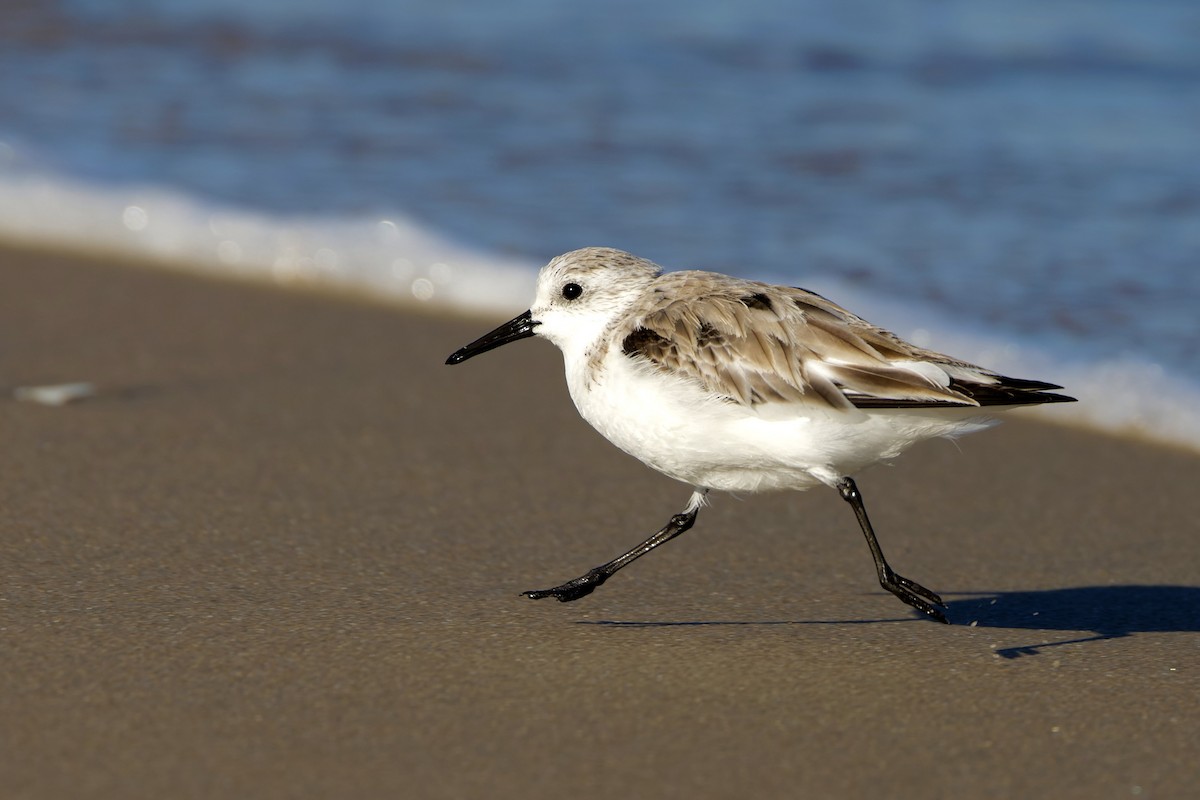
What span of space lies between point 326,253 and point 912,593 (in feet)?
12.7

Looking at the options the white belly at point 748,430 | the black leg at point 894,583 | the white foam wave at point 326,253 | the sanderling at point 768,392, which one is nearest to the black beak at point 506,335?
the sanderling at point 768,392

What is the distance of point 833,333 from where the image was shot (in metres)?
3.60

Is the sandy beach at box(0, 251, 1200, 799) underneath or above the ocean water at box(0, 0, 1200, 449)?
underneath

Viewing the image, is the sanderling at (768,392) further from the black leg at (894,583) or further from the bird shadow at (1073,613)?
the bird shadow at (1073,613)

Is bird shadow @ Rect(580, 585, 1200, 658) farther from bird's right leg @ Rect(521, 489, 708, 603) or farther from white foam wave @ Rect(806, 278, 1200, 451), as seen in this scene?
white foam wave @ Rect(806, 278, 1200, 451)

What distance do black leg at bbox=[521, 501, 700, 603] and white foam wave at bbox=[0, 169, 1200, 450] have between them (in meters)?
2.34

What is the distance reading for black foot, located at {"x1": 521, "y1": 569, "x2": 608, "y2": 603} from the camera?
3805 mm

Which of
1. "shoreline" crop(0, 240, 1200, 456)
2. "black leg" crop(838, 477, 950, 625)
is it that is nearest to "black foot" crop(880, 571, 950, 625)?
"black leg" crop(838, 477, 950, 625)

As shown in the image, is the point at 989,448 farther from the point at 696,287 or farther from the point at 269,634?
the point at 269,634

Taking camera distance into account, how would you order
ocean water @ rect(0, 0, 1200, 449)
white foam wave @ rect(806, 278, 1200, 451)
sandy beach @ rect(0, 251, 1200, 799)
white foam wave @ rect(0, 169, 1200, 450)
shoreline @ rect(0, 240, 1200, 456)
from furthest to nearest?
1. ocean water @ rect(0, 0, 1200, 449)
2. shoreline @ rect(0, 240, 1200, 456)
3. white foam wave @ rect(0, 169, 1200, 450)
4. white foam wave @ rect(806, 278, 1200, 451)
5. sandy beach @ rect(0, 251, 1200, 799)

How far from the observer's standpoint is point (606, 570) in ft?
12.6

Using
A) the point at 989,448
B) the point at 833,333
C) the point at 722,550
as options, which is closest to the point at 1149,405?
the point at 989,448

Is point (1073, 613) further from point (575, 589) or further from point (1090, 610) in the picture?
point (575, 589)

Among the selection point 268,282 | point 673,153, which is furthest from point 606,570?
point 673,153
